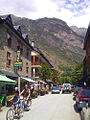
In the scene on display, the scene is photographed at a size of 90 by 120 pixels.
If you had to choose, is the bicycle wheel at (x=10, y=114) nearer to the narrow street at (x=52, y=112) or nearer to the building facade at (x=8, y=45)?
the narrow street at (x=52, y=112)

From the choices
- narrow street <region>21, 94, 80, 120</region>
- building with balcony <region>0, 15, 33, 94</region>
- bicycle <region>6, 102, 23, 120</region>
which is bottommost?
narrow street <region>21, 94, 80, 120</region>

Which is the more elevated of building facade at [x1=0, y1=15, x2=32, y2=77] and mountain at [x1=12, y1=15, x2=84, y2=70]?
mountain at [x1=12, y1=15, x2=84, y2=70]

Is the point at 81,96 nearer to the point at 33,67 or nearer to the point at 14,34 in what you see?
the point at 14,34

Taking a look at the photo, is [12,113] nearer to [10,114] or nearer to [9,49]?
[10,114]

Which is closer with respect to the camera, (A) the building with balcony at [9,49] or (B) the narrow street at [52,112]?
(B) the narrow street at [52,112]

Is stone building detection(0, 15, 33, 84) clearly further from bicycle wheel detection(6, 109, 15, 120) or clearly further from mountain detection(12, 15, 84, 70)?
mountain detection(12, 15, 84, 70)

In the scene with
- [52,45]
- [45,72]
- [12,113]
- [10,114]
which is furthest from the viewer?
[52,45]

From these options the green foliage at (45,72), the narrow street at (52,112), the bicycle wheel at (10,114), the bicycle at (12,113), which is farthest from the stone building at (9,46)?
the green foliage at (45,72)

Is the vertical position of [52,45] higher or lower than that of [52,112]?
higher

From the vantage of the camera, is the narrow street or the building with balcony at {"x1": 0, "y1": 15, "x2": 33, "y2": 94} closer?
the narrow street

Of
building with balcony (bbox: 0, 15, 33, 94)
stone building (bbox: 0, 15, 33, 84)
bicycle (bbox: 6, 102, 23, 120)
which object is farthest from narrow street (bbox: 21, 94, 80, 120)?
stone building (bbox: 0, 15, 33, 84)

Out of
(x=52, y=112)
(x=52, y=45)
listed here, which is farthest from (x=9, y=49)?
(x=52, y=45)

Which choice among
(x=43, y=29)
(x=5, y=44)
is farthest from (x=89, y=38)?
(x=43, y=29)

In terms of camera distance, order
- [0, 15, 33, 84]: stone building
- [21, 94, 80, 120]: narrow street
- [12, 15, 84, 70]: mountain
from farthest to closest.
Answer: [12, 15, 84, 70]: mountain, [0, 15, 33, 84]: stone building, [21, 94, 80, 120]: narrow street
